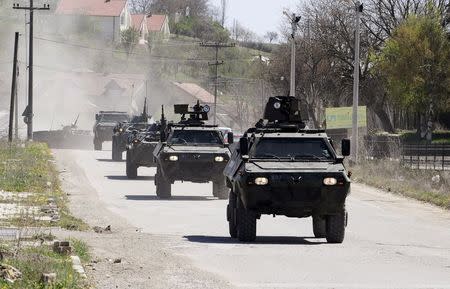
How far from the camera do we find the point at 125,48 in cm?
14875

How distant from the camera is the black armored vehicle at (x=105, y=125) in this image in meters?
64.5

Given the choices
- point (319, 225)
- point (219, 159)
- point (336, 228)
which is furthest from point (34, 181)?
point (336, 228)

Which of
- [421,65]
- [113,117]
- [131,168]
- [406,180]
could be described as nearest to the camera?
[131,168]

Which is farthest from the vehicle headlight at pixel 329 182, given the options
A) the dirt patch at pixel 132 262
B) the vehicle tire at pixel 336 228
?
the dirt patch at pixel 132 262

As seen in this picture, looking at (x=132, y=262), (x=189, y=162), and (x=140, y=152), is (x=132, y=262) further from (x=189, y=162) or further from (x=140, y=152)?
(x=140, y=152)

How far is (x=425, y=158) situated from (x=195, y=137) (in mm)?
20711

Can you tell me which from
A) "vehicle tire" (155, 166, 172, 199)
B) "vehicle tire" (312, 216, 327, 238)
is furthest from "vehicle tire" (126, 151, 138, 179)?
"vehicle tire" (312, 216, 327, 238)

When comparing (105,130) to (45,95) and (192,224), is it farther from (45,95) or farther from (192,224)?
(45,95)

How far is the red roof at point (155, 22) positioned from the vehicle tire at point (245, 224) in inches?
5707

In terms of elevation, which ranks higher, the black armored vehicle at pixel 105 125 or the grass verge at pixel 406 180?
the black armored vehicle at pixel 105 125

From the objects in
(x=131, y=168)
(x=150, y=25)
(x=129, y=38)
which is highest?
(x=150, y=25)

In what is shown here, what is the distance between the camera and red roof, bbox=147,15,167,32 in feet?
543

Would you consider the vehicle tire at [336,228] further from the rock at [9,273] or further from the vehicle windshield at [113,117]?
the vehicle windshield at [113,117]

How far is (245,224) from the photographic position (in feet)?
65.6
